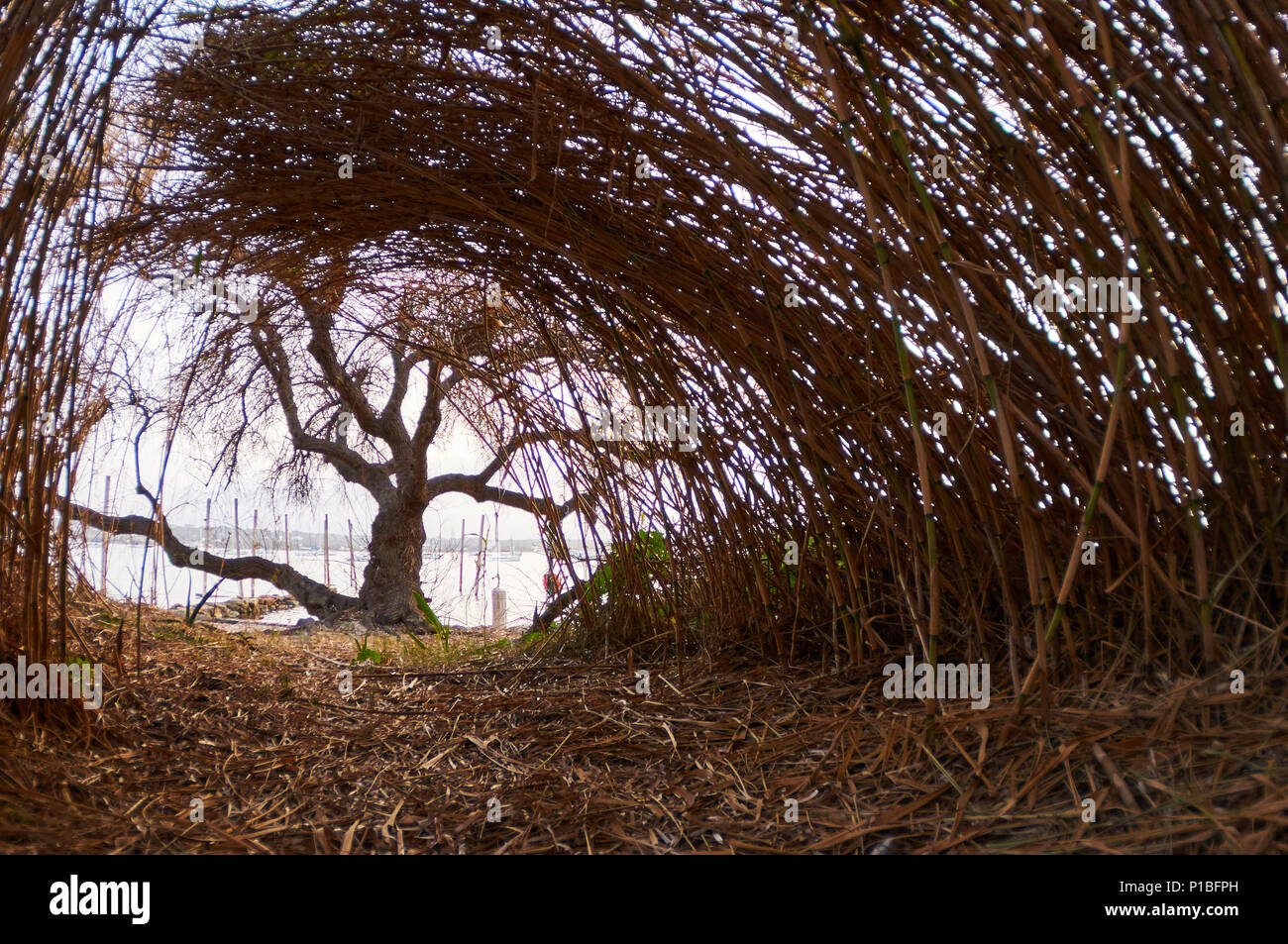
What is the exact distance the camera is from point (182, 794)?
5.25 feet

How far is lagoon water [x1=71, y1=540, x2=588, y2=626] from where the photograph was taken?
4.08 m

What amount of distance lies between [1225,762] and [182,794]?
184cm

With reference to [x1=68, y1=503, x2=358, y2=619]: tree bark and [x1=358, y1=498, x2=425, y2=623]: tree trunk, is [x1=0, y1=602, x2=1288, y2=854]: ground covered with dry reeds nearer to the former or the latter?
[x1=358, y1=498, x2=425, y2=623]: tree trunk

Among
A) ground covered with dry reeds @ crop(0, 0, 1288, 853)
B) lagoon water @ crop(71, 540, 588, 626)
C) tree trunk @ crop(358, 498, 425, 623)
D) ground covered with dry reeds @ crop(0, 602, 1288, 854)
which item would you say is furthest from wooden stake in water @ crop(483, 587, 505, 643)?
ground covered with dry reeds @ crop(0, 602, 1288, 854)

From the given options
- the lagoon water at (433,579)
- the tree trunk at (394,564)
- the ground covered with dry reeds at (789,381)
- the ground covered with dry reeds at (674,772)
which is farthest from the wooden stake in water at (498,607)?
the ground covered with dry reeds at (674,772)

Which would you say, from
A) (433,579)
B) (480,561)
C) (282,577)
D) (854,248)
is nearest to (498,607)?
(480,561)

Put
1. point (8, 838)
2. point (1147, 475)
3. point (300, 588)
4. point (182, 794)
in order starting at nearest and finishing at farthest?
point (8, 838)
point (1147, 475)
point (182, 794)
point (300, 588)

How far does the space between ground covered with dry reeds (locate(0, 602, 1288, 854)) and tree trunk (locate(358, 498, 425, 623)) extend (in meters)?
5.36

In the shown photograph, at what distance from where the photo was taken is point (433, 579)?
6984 millimetres

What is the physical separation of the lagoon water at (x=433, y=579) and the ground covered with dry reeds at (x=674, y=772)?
1.43 meters

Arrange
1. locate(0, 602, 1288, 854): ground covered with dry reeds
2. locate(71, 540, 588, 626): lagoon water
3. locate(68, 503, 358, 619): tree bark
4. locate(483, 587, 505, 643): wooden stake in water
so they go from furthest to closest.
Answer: locate(68, 503, 358, 619): tree bark
locate(483, 587, 505, 643): wooden stake in water
locate(71, 540, 588, 626): lagoon water
locate(0, 602, 1288, 854): ground covered with dry reeds

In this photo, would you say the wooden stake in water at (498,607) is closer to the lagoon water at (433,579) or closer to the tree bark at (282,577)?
the lagoon water at (433,579)

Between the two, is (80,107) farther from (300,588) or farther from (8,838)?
(300,588)
